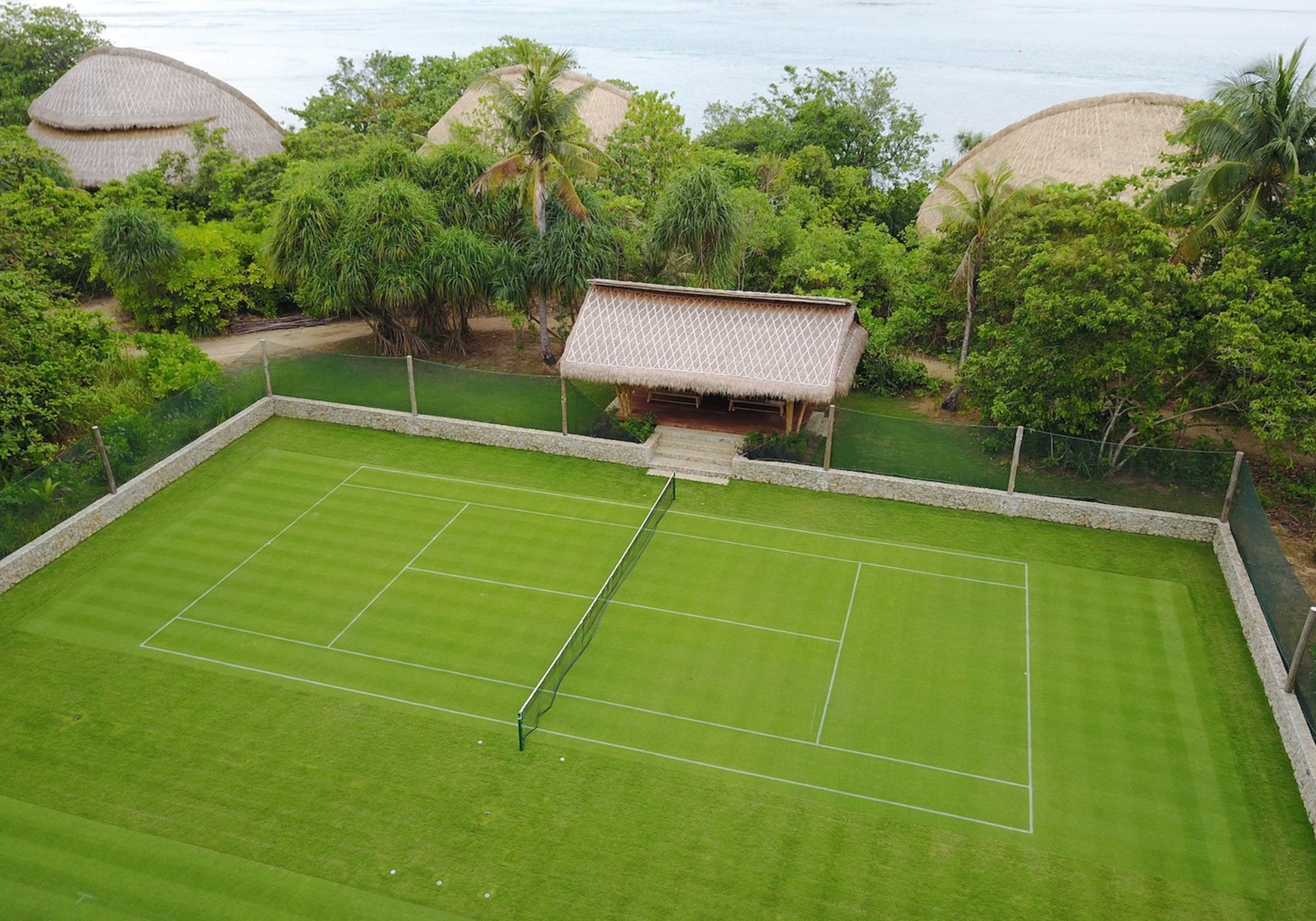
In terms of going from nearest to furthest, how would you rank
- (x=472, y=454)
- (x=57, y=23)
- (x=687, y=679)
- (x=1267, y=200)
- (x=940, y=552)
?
(x=687, y=679) < (x=940, y=552) < (x=1267, y=200) < (x=472, y=454) < (x=57, y=23)

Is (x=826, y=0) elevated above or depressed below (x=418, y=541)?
above

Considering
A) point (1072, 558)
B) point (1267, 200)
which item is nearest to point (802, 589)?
point (1072, 558)

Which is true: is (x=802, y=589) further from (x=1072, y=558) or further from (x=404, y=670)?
(x=404, y=670)

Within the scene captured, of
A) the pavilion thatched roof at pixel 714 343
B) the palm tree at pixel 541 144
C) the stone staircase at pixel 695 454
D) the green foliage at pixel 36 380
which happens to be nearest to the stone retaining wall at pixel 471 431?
the stone staircase at pixel 695 454

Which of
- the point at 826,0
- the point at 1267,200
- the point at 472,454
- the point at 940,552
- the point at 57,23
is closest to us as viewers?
the point at 940,552

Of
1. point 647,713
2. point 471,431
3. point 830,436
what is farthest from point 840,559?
point 471,431

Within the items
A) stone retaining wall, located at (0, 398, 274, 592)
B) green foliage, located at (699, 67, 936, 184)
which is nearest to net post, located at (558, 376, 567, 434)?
stone retaining wall, located at (0, 398, 274, 592)

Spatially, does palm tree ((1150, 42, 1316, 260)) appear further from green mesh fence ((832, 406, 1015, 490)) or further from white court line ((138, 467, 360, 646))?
white court line ((138, 467, 360, 646))

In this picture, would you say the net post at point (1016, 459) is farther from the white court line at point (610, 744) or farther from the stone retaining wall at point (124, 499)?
the stone retaining wall at point (124, 499)
